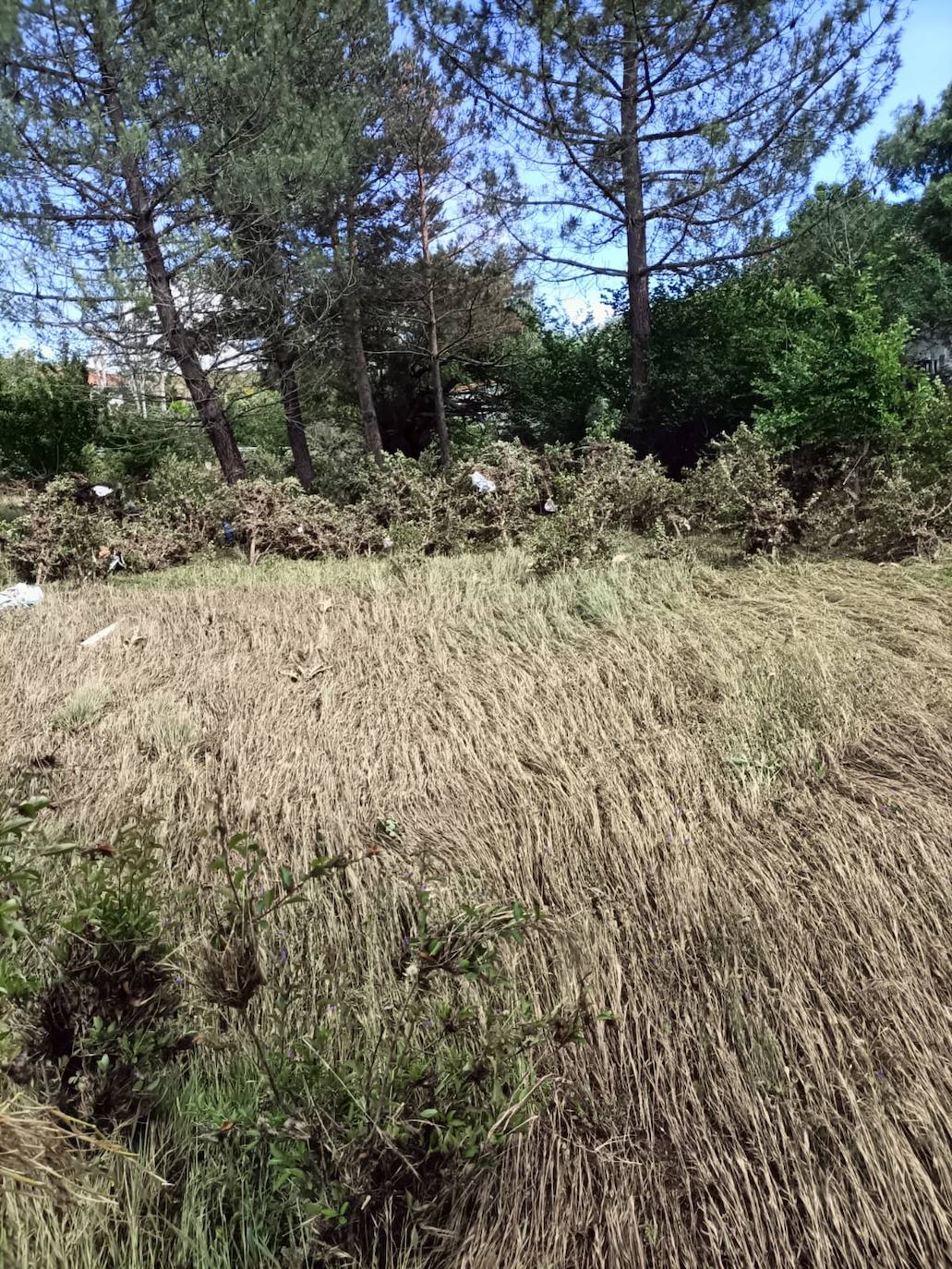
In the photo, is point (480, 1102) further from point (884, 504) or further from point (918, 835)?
point (884, 504)

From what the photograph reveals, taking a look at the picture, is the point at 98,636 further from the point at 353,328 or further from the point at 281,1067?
the point at 353,328

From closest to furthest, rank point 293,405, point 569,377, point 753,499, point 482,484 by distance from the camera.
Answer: point 753,499
point 482,484
point 293,405
point 569,377

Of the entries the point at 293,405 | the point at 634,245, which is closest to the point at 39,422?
the point at 293,405

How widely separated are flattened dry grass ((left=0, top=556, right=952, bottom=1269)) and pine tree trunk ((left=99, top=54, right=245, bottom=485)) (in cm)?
566

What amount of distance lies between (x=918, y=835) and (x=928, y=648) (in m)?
1.03

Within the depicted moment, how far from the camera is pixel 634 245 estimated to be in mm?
9492

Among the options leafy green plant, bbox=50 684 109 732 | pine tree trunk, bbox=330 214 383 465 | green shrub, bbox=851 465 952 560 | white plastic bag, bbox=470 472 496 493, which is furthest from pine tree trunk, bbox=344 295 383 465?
leafy green plant, bbox=50 684 109 732

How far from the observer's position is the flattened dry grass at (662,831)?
4.83ft

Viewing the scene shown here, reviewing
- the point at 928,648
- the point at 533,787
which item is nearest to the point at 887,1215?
the point at 533,787

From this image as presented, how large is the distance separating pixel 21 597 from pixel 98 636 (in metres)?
1.61

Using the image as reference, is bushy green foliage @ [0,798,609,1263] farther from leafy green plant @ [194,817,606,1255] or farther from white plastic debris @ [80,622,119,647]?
white plastic debris @ [80,622,119,647]

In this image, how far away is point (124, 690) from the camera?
3129 mm

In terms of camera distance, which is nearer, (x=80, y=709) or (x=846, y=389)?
(x=80, y=709)

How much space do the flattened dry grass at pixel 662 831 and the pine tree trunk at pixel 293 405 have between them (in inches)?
287
